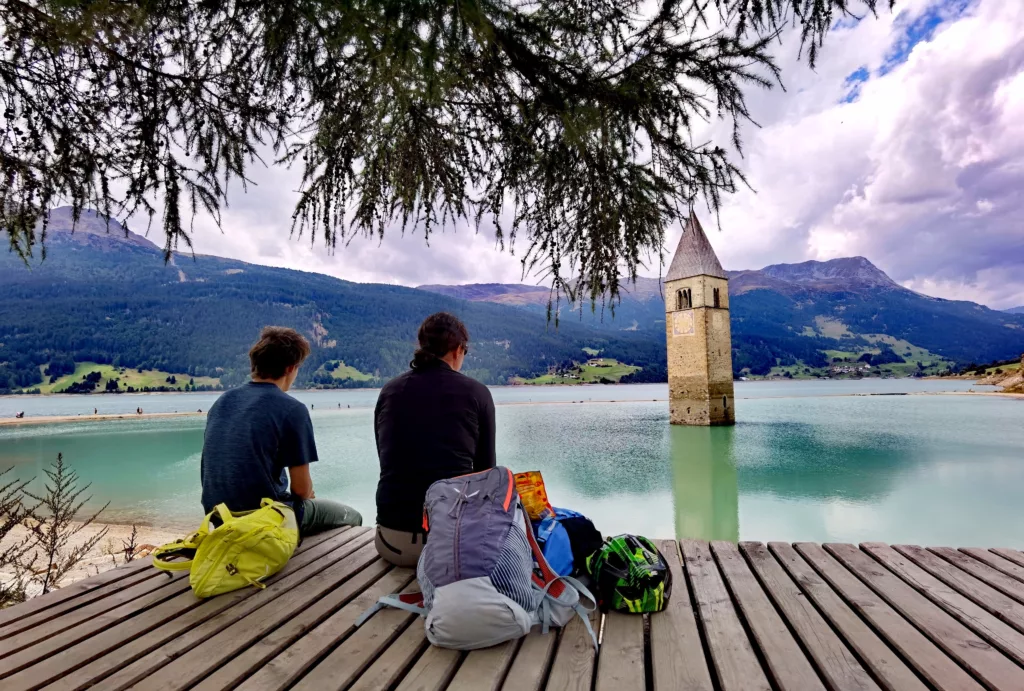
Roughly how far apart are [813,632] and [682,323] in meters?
30.5

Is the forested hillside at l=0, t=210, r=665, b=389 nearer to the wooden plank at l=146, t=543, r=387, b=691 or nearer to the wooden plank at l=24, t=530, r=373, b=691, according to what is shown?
the wooden plank at l=146, t=543, r=387, b=691

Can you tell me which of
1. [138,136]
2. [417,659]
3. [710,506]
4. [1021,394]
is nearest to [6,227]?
[138,136]

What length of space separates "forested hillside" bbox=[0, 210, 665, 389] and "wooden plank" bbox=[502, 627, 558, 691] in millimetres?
90885

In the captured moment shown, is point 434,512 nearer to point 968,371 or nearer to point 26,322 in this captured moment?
point 968,371

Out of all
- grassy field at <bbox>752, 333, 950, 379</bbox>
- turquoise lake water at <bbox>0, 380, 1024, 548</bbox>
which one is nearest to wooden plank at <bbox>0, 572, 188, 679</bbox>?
turquoise lake water at <bbox>0, 380, 1024, 548</bbox>

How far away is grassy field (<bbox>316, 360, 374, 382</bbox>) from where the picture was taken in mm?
108688

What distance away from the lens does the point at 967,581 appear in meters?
2.35

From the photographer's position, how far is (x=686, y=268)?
3106 cm

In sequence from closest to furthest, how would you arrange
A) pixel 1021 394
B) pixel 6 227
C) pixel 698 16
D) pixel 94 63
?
pixel 698 16
pixel 94 63
pixel 6 227
pixel 1021 394

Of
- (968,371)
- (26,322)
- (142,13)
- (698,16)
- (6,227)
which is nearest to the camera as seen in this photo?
(142,13)

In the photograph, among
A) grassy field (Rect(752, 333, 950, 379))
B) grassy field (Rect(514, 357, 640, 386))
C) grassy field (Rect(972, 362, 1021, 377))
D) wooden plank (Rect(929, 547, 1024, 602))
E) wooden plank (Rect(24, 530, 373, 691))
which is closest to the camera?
wooden plank (Rect(24, 530, 373, 691))

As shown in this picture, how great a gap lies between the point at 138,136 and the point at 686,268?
103 ft

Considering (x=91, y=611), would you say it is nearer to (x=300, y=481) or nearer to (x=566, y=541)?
(x=300, y=481)

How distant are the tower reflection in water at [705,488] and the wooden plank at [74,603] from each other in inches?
193
